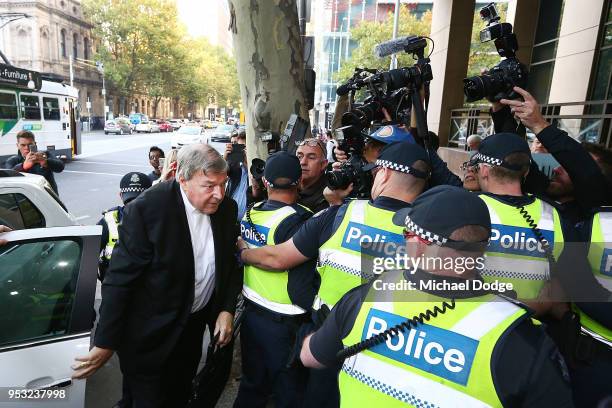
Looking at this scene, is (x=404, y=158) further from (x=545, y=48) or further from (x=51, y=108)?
(x=51, y=108)

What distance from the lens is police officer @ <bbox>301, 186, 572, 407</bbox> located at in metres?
0.98

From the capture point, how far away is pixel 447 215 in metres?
1.10

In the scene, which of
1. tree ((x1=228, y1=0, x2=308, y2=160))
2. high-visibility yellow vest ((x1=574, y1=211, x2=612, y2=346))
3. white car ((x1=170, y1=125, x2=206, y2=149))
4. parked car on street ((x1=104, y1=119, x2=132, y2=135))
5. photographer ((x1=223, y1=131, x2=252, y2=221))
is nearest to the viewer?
high-visibility yellow vest ((x1=574, y1=211, x2=612, y2=346))

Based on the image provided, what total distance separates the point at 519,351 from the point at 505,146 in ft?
4.13

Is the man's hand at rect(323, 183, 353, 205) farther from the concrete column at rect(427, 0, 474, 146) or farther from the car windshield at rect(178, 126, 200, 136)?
the car windshield at rect(178, 126, 200, 136)

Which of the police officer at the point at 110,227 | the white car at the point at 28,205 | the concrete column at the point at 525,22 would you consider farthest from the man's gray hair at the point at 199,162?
the concrete column at the point at 525,22

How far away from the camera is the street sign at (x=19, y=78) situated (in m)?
12.7

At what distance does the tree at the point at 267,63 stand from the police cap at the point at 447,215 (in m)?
3.02

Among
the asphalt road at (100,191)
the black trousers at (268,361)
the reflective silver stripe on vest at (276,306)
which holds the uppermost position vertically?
the reflective silver stripe on vest at (276,306)

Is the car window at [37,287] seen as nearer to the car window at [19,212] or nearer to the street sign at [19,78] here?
the car window at [19,212]

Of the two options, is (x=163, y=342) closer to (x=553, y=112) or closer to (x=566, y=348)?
(x=566, y=348)

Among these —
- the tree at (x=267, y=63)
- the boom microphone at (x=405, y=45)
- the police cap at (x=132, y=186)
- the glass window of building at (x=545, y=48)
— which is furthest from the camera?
the glass window of building at (x=545, y=48)

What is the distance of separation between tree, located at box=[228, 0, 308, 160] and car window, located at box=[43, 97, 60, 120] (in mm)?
14794

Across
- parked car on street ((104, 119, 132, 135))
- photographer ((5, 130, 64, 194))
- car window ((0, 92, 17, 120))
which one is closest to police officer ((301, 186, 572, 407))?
photographer ((5, 130, 64, 194))
